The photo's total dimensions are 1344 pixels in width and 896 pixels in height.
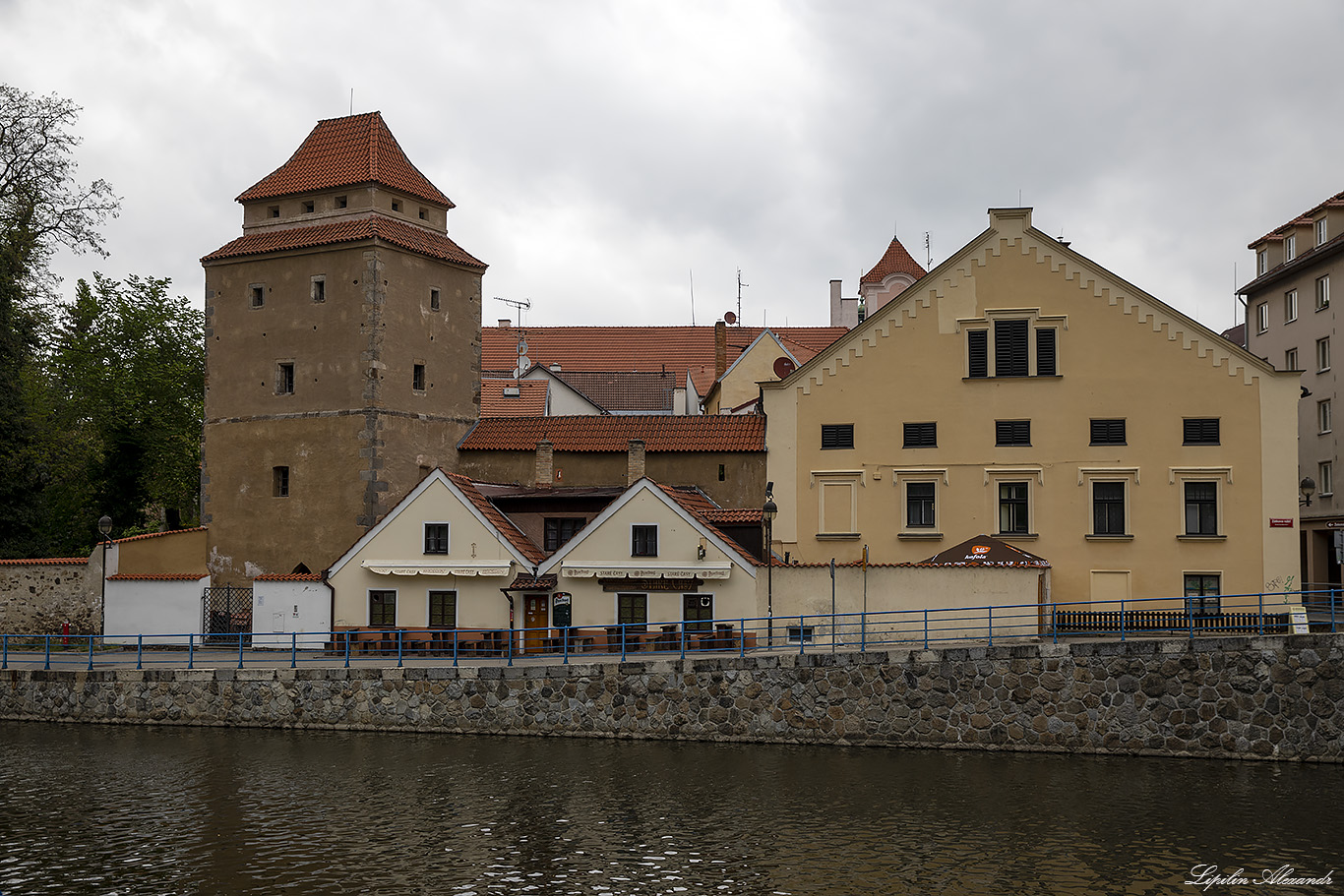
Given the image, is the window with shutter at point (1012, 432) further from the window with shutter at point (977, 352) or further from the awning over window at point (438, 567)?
the awning over window at point (438, 567)

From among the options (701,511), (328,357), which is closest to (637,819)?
(701,511)

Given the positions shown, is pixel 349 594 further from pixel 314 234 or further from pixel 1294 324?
pixel 1294 324

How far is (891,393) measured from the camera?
130ft

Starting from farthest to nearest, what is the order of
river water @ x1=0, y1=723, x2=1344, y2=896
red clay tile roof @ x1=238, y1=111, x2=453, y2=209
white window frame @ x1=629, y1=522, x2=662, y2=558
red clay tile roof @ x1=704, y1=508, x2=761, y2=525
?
1. red clay tile roof @ x1=238, y1=111, x2=453, y2=209
2. red clay tile roof @ x1=704, y1=508, x2=761, y2=525
3. white window frame @ x1=629, y1=522, x2=662, y2=558
4. river water @ x1=0, y1=723, x2=1344, y2=896

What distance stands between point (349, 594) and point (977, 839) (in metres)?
22.3

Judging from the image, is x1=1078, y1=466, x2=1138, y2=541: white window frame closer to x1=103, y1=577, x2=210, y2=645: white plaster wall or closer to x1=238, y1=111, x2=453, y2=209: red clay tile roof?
x1=238, y1=111, x2=453, y2=209: red clay tile roof

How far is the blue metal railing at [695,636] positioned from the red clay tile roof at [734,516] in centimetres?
381

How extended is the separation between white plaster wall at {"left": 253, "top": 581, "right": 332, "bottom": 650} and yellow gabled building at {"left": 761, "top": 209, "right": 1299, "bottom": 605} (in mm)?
13681

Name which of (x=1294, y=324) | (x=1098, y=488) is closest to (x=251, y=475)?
(x=1098, y=488)

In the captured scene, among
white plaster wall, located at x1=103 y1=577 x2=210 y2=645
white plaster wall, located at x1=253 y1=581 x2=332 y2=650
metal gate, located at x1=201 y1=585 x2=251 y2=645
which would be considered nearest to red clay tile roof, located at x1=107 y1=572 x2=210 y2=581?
white plaster wall, located at x1=103 y1=577 x2=210 y2=645

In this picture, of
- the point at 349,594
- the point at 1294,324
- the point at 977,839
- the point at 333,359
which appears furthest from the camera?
the point at 1294,324

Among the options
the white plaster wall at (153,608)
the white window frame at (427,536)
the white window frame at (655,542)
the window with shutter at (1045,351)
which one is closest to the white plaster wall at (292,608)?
the white plaster wall at (153,608)

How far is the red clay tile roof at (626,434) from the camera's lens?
4147cm

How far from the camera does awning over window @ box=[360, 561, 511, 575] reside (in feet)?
120
